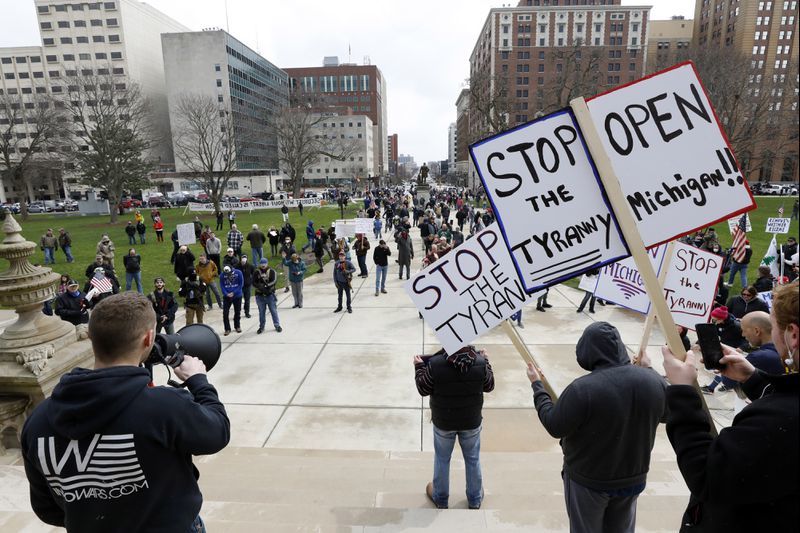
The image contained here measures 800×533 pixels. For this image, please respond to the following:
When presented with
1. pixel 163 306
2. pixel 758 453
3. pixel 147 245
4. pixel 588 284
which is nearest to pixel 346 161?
pixel 147 245

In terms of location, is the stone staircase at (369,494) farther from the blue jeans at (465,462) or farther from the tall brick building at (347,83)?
the tall brick building at (347,83)

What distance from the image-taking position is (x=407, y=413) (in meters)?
6.63

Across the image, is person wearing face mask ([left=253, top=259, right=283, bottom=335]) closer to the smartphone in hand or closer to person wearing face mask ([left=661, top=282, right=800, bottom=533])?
the smartphone in hand

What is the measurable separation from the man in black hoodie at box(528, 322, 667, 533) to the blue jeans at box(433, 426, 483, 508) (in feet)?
3.73

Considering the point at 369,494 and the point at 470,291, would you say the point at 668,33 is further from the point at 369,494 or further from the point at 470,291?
the point at 369,494

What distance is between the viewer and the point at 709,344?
190 cm

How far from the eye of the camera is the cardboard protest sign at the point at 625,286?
184 inches

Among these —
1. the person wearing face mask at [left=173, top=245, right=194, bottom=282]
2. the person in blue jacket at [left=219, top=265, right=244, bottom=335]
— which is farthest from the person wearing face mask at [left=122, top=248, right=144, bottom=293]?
the person in blue jacket at [left=219, top=265, right=244, bottom=335]

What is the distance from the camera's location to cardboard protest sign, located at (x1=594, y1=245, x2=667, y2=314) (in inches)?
184

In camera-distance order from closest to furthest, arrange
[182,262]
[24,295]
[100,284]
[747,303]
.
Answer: [24,295] → [747,303] → [100,284] → [182,262]

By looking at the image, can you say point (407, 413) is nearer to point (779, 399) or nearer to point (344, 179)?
point (779, 399)

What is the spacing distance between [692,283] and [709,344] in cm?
320

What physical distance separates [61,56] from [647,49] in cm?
11148

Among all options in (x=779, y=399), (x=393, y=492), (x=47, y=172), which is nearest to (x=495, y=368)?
(x=393, y=492)
